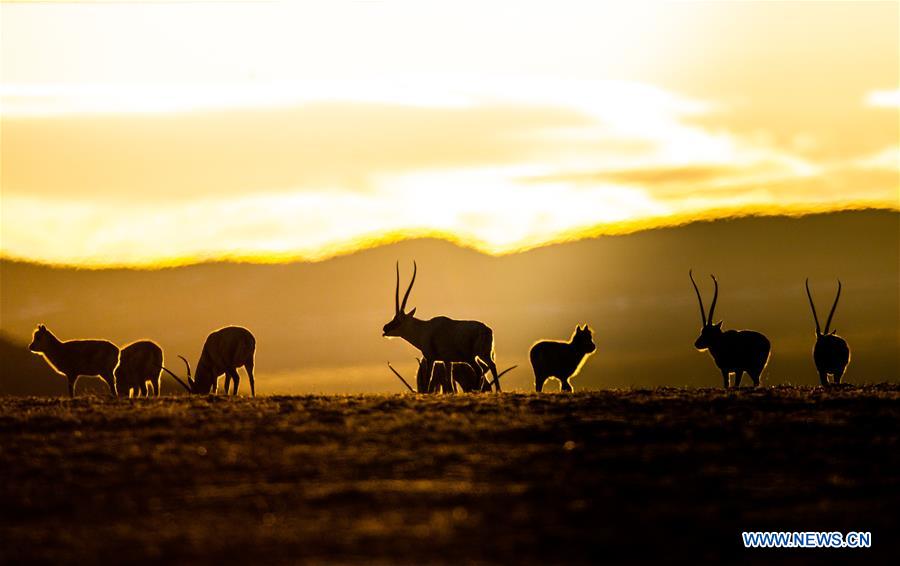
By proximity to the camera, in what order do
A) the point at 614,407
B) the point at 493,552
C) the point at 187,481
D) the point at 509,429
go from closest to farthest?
the point at 493,552 < the point at 187,481 < the point at 509,429 < the point at 614,407

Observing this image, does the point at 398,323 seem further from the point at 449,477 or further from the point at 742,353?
the point at 449,477

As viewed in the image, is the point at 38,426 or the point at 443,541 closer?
the point at 443,541

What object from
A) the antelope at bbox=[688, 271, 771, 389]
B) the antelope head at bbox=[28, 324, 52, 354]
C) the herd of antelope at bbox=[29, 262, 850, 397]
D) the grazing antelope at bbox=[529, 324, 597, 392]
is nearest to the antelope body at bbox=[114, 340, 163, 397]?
the herd of antelope at bbox=[29, 262, 850, 397]

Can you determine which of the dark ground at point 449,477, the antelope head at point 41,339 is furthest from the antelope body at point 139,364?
the dark ground at point 449,477

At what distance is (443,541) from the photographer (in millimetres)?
17188

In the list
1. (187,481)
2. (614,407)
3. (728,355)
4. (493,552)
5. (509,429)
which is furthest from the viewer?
(728,355)

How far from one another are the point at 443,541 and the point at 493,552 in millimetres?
646

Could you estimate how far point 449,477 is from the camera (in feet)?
69.1

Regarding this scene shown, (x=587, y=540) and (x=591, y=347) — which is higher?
(x=591, y=347)

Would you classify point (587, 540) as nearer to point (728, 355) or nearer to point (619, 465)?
point (619, 465)

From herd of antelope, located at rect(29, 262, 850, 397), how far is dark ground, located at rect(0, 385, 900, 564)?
645 centimetres

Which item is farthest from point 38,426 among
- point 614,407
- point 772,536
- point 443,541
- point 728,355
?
point 728,355

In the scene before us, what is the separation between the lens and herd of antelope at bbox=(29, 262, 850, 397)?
35812 mm

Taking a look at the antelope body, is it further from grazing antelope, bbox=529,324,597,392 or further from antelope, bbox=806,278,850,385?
antelope, bbox=806,278,850,385
